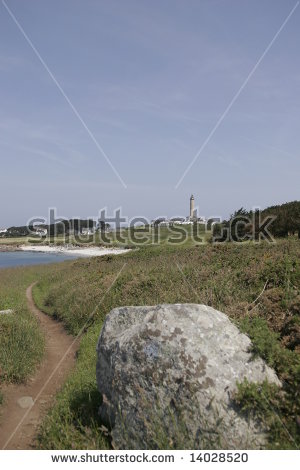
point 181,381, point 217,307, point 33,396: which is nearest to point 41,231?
point 33,396

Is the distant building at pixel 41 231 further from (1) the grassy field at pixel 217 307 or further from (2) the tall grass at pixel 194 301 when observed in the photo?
(2) the tall grass at pixel 194 301

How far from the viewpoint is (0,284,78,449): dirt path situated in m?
7.21

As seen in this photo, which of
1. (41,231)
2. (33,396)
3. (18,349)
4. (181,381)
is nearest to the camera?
(181,381)

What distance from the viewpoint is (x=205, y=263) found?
16.4 meters

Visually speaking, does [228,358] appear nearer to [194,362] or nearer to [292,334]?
[194,362]

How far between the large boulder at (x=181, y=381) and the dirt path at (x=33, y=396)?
6.43ft

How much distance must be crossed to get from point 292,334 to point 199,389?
2.42 metres

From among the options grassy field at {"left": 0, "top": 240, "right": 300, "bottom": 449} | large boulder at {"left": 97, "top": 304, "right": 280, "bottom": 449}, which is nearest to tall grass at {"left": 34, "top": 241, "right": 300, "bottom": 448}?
grassy field at {"left": 0, "top": 240, "right": 300, "bottom": 449}

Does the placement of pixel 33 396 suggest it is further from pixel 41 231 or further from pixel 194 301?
pixel 41 231

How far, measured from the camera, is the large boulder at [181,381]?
5277 millimetres

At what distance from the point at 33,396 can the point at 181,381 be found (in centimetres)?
493

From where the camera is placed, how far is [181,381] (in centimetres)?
556

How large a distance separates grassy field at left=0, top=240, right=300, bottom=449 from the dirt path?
45 centimetres
